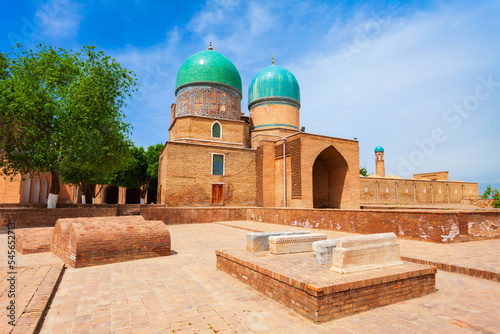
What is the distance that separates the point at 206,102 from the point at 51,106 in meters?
12.3

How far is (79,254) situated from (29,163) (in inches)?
406

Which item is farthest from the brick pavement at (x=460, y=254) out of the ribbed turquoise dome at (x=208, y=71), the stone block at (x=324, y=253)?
the ribbed turquoise dome at (x=208, y=71)

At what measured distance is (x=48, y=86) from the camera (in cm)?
1269

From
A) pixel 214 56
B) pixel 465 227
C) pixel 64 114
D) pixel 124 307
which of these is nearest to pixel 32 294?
pixel 124 307

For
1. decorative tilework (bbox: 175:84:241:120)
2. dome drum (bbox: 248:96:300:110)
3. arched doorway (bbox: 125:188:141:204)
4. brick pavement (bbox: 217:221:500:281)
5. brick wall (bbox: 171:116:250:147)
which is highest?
dome drum (bbox: 248:96:300:110)

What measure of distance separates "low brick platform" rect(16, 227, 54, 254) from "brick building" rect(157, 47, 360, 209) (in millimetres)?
10989

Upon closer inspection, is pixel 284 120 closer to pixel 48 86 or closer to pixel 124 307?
pixel 48 86

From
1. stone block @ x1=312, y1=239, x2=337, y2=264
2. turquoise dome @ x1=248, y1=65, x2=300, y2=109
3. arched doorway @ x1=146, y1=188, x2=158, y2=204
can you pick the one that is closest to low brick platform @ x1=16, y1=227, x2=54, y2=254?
stone block @ x1=312, y1=239, x2=337, y2=264

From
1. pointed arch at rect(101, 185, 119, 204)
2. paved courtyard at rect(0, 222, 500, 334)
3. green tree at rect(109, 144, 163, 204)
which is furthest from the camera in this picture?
pointed arch at rect(101, 185, 119, 204)

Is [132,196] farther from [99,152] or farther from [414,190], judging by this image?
[414,190]

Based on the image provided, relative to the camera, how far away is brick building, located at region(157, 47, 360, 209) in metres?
18.8

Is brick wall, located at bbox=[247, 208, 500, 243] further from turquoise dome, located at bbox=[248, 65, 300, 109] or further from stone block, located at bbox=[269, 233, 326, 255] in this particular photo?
turquoise dome, located at bbox=[248, 65, 300, 109]

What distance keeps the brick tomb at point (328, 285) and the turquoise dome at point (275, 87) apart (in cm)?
2283

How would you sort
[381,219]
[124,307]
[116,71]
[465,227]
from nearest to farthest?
[124,307], [465,227], [381,219], [116,71]
